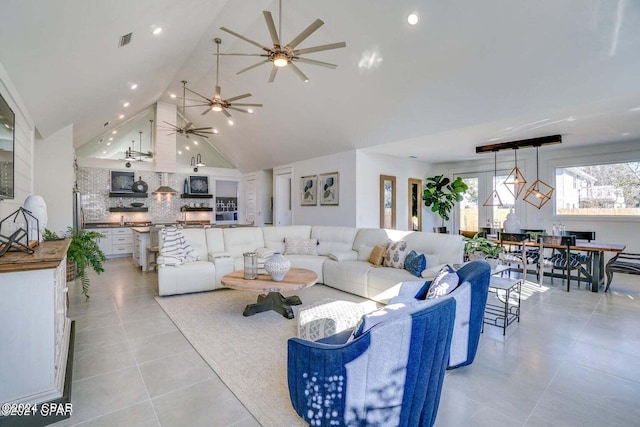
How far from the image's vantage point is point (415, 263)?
4.02 meters

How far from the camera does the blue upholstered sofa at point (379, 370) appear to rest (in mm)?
1319

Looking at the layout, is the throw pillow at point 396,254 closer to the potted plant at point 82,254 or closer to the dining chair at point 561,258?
the dining chair at point 561,258

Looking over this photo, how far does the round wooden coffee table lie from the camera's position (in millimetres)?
3463

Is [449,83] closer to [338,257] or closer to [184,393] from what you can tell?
[338,257]

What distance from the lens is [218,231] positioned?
546 centimetres

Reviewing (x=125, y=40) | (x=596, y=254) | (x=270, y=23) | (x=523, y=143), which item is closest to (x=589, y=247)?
(x=596, y=254)

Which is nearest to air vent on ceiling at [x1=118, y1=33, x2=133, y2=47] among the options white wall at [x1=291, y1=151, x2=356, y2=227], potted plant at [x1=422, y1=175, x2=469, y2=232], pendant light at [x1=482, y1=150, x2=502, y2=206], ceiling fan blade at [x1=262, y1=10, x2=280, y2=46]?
ceiling fan blade at [x1=262, y1=10, x2=280, y2=46]

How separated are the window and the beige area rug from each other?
5769 millimetres

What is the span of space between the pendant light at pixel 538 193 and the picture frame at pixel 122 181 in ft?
35.1

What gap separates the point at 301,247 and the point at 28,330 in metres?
4.12

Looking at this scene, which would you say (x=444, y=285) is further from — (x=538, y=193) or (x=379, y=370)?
(x=538, y=193)

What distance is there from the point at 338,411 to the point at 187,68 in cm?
743

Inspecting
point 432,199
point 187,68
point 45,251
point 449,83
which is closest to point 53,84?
point 45,251

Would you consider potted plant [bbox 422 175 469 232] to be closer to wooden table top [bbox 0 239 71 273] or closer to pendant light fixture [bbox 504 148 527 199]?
pendant light fixture [bbox 504 148 527 199]
